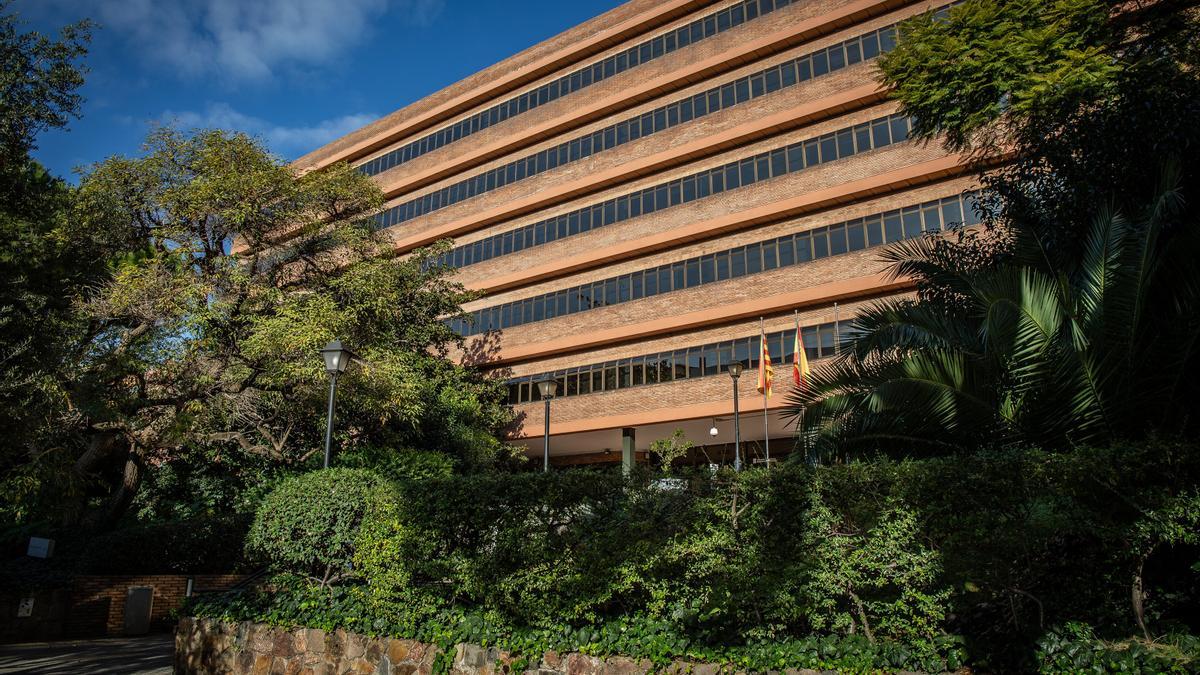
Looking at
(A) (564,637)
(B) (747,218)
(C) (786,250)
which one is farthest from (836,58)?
(A) (564,637)

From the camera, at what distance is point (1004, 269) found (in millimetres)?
9000

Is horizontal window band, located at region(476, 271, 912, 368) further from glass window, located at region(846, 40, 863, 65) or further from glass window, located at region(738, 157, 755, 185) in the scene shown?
glass window, located at region(846, 40, 863, 65)

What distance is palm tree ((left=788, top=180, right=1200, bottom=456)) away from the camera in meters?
8.07

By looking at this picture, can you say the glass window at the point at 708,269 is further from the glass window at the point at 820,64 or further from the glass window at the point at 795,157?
the glass window at the point at 820,64

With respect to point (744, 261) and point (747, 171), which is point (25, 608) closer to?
point (744, 261)

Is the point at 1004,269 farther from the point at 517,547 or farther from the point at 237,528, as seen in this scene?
the point at 237,528

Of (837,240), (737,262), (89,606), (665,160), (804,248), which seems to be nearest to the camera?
(89,606)

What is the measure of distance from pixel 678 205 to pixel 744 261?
3778mm

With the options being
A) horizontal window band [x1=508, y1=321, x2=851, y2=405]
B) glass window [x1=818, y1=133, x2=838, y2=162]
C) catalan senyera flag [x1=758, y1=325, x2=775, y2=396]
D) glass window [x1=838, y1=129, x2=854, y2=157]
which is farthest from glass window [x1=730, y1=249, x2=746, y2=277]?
glass window [x1=838, y1=129, x2=854, y2=157]

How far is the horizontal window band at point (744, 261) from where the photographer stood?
25.4m

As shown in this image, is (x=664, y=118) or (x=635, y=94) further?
(x=635, y=94)

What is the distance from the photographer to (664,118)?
105 feet

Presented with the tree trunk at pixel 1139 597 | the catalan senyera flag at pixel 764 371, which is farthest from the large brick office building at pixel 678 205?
the tree trunk at pixel 1139 597

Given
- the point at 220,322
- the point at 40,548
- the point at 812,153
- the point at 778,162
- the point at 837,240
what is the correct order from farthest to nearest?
the point at 778,162 < the point at 812,153 < the point at 837,240 < the point at 220,322 < the point at 40,548
